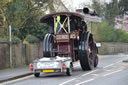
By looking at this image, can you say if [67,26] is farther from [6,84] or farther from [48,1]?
[48,1]

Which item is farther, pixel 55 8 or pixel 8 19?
pixel 55 8

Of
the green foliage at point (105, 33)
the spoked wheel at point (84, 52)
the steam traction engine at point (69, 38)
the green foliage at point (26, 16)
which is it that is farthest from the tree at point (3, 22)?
the green foliage at point (105, 33)

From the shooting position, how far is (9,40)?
2405 centimetres

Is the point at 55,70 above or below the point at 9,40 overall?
below

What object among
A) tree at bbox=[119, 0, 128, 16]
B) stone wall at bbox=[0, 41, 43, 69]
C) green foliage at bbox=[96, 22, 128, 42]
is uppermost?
tree at bbox=[119, 0, 128, 16]

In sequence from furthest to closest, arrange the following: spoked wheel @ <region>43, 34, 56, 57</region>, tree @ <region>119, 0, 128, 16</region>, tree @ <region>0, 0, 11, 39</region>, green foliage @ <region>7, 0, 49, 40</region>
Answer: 1. tree @ <region>119, 0, 128, 16</region>
2. green foliage @ <region>7, 0, 49, 40</region>
3. tree @ <region>0, 0, 11, 39</region>
4. spoked wheel @ <region>43, 34, 56, 57</region>

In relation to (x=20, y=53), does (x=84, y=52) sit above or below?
above

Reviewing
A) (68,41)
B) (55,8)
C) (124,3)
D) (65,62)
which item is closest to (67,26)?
(68,41)

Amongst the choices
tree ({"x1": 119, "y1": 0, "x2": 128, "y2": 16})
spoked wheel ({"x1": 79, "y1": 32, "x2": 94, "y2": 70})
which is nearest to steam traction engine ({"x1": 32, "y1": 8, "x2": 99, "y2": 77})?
spoked wheel ({"x1": 79, "y1": 32, "x2": 94, "y2": 70})

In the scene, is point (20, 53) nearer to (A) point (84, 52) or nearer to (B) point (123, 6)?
(A) point (84, 52)

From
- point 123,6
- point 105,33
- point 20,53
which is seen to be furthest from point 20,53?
point 123,6

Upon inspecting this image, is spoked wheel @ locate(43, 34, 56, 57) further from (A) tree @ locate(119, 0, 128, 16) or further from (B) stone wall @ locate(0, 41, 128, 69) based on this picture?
(A) tree @ locate(119, 0, 128, 16)

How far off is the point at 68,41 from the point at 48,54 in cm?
170

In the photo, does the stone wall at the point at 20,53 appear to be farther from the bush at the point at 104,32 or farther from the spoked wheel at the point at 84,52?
the bush at the point at 104,32
